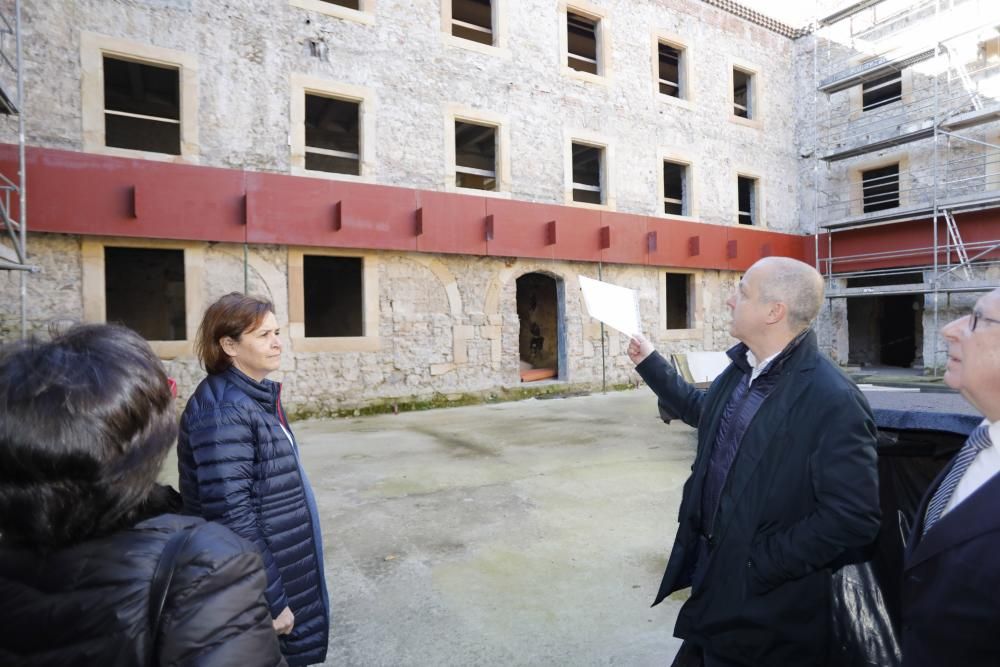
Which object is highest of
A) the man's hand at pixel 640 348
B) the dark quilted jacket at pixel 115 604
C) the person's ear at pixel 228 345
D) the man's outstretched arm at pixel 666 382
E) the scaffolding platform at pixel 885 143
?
the scaffolding platform at pixel 885 143

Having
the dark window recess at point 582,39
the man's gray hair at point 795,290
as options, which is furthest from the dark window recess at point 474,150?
the man's gray hair at point 795,290

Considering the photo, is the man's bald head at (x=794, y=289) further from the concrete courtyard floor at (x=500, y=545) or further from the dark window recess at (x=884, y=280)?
the dark window recess at (x=884, y=280)

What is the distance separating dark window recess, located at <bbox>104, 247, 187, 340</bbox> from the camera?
12492 millimetres

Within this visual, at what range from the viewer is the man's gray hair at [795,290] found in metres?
1.81

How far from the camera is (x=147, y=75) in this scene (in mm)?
11195

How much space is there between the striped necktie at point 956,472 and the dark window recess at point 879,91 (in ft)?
51.6

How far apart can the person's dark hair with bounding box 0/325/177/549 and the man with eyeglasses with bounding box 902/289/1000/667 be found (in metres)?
1.59

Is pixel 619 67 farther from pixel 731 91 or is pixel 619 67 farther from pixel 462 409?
pixel 462 409

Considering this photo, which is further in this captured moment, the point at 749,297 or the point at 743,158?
the point at 743,158

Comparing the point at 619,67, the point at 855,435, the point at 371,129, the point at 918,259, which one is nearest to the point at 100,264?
the point at 371,129

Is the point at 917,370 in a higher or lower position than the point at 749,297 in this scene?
lower

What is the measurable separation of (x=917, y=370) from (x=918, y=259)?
3.28 metres

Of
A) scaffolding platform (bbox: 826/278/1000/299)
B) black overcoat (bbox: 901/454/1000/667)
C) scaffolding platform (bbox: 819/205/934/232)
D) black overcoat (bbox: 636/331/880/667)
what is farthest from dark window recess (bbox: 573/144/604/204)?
black overcoat (bbox: 901/454/1000/667)

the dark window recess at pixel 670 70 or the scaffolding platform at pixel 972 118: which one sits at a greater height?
the dark window recess at pixel 670 70
